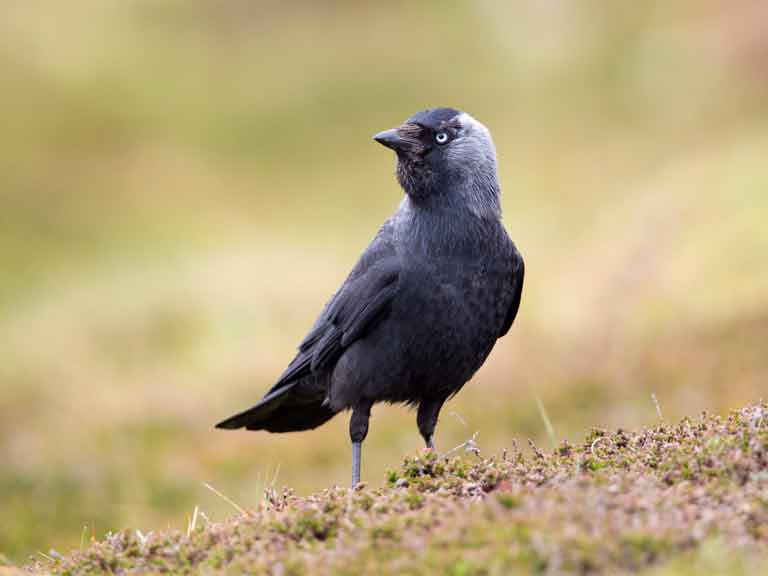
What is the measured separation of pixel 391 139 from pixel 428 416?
173cm

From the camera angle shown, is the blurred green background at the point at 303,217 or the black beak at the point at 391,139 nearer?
the black beak at the point at 391,139

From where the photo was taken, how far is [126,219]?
2481 cm

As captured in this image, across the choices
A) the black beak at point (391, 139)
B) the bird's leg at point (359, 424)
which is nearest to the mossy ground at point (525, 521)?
the bird's leg at point (359, 424)

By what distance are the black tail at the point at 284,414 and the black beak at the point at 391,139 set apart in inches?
68.2

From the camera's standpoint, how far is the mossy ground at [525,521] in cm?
408

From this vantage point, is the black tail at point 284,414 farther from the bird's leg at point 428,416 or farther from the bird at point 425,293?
the bird's leg at point 428,416

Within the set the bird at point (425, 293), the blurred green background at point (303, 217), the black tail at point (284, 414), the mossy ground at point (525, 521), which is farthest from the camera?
the blurred green background at point (303, 217)

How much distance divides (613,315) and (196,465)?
5.77 m

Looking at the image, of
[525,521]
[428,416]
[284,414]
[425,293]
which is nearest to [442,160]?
[425,293]

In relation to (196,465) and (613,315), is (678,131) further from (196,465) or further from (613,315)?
(196,465)

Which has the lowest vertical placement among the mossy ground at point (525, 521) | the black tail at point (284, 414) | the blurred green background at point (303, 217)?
the mossy ground at point (525, 521)

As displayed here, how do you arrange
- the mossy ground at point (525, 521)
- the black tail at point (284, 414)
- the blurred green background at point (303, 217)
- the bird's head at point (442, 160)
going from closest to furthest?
1. the mossy ground at point (525, 521)
2. the bird's head at point (442, 160)
3. the black tail at point (284, 414)
4. the blurred green background at point (303, 217)

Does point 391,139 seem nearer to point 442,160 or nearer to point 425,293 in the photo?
point 442,160

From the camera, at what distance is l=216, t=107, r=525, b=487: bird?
271 inches
